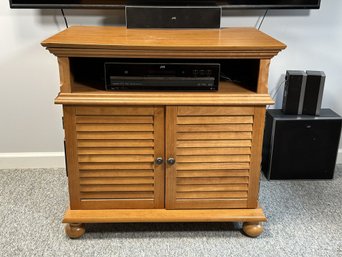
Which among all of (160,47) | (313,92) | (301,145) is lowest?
(301,145)

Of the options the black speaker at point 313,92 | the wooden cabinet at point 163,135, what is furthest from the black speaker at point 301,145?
the wooden cabinet at point 163,135

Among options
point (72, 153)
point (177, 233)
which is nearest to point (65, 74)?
point (72, 153)

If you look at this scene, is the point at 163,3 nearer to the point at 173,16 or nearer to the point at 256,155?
the point at 173,16

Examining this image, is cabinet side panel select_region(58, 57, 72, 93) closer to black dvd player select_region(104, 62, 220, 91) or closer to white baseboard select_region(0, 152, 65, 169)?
black dvd player select_region(104, 62, 220, 91)

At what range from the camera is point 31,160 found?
1.87 m

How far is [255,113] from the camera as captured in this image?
127 centimetres

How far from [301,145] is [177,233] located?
693 millimetres

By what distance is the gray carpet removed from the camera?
131cm

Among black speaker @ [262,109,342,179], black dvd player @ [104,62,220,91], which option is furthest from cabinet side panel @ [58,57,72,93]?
black speaker @ [262,109,342,179]

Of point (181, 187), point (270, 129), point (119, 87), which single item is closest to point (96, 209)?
point (181, 187)

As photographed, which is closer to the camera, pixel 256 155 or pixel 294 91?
pixel 256 155

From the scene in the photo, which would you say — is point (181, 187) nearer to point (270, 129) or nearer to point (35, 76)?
point (270, 129)

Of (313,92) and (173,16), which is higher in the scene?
(173,16)

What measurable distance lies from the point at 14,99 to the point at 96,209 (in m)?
0.72
